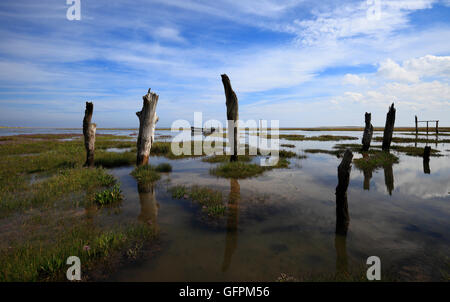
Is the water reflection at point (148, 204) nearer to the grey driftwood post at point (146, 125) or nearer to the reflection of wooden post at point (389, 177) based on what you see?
the grey driftwood post at point (146, 125)

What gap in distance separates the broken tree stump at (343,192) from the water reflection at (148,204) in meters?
5.01

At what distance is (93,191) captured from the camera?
26.0ft

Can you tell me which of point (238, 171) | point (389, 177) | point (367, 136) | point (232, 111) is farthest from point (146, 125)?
point (367, 136)

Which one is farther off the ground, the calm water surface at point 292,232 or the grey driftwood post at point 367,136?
the grey driftwood post at point 367,136

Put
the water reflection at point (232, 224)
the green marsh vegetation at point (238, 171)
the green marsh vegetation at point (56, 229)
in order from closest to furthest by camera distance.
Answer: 1. the green marsh vegetation at point (56, 229)
2. the water reflection at point (232, 224)
3. the green marsh vegetation at point (238, 171)

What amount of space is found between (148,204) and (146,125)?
7078 mm

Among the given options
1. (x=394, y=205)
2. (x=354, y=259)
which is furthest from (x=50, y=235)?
(x=394, y=205)

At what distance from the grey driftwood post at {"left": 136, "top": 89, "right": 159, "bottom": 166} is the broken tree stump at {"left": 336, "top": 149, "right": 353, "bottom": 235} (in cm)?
1080

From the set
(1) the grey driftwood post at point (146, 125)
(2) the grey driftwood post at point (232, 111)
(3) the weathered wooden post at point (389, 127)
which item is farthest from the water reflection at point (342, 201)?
(3) the weathered wooden post at point (389, 127)

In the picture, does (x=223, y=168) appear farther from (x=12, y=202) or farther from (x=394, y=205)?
(x=12, y=202)

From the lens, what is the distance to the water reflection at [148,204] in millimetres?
5645

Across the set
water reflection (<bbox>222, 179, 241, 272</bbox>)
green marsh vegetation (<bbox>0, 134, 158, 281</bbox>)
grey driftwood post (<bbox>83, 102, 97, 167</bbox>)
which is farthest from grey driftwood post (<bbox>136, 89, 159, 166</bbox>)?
water reflection (<bbox>222, 179, 241, 272</bbox>)

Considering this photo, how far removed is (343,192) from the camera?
5102 millimetres
